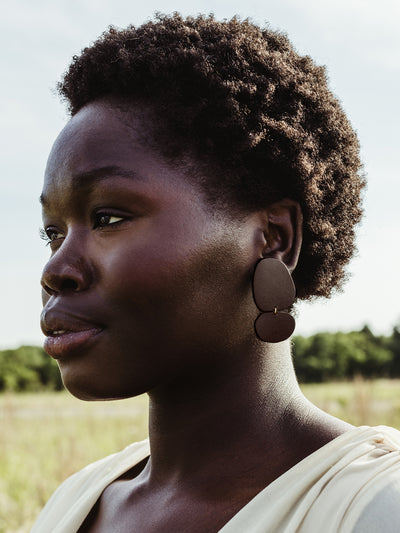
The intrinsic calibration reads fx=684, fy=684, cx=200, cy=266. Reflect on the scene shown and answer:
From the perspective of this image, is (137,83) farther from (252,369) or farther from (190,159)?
(252,369)

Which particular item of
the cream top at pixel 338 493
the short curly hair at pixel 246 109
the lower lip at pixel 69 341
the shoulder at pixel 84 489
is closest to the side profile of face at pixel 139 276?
the lower lip at pixel 69 341

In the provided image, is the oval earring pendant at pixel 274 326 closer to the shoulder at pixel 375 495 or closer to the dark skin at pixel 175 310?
the dark skin at pixel 175 310

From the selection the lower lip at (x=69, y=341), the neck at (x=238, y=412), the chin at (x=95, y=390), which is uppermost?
the lower lip at (x=69, y=341)

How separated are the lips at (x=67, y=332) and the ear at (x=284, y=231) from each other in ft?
1.66

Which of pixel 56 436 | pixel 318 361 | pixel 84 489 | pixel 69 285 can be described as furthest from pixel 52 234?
pixel 318 361

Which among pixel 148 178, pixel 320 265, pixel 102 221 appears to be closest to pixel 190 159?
pixel 148 178

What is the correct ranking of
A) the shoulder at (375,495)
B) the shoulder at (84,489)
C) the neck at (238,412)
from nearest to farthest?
1. the shoulder at (375,495)
2. the neck at (238,412)
3. the shoulder at (84,489)

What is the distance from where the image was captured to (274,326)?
68.4 inches

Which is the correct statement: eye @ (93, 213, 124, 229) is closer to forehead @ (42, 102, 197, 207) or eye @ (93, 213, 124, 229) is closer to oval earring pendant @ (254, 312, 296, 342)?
forehead @ (42, 102, 197, 207)

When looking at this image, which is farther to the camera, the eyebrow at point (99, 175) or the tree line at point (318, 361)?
the tree line at point (318, 361)

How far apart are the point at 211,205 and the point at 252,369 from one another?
45 centimetres

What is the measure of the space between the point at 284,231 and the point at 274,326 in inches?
10.5

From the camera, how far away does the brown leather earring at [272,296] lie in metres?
1.72

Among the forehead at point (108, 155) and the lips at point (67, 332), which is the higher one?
the forehead at point (108, 155)
